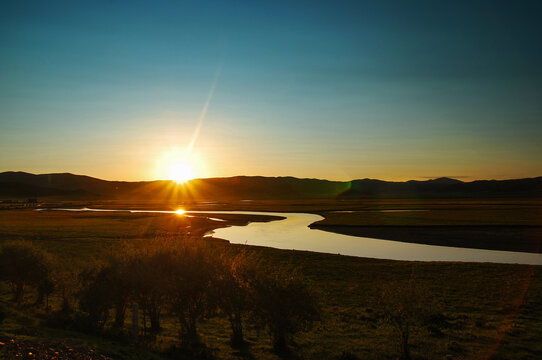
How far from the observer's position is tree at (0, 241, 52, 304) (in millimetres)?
23094

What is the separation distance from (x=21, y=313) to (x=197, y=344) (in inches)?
378

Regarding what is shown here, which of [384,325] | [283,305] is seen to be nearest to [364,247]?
[384,325]

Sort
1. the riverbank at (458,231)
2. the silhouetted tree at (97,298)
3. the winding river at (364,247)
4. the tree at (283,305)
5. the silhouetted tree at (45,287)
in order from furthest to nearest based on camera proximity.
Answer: the riverbank at (458,231)
the winding river at (364,247)
the silhouetted tree at (45,287)
the silhouetted tree at (97,298)
the tree at (283,305)

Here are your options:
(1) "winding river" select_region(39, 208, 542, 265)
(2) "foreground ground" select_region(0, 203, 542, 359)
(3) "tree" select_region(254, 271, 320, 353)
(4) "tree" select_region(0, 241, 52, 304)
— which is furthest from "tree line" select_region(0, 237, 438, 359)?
(1) "winding river" select_region(39, 208, 542, 265)

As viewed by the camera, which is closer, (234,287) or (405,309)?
(405,309)

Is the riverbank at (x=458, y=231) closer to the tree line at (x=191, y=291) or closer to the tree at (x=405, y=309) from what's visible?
the tree at (x=405, y=309)

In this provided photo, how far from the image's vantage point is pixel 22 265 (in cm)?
2323

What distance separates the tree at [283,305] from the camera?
56.0 feet

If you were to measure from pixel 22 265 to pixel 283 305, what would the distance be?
17.2 metres

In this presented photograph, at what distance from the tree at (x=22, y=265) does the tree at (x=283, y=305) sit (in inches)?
583

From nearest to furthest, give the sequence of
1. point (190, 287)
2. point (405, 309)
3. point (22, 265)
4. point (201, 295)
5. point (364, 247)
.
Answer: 1. point (405, 309)
2. point (190, 287)
3. point (201, 295)
4. point (22, 265)
5. point (364, 247)

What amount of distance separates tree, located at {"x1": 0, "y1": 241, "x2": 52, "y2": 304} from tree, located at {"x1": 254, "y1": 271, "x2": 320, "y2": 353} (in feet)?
48.6

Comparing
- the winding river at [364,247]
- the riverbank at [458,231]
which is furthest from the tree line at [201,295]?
the riverbank at [458,231]

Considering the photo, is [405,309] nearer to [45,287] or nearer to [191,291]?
→ [191,291]
